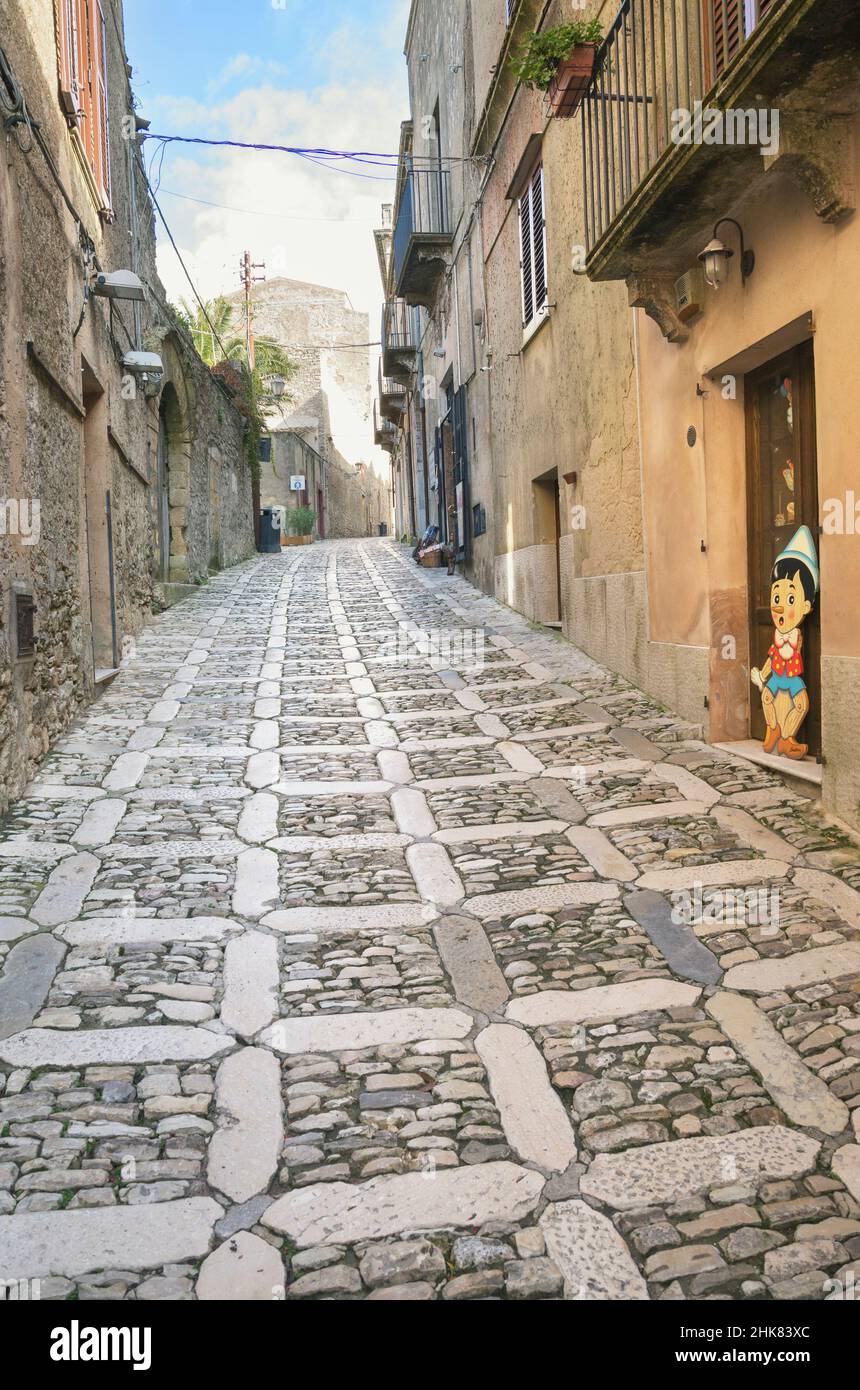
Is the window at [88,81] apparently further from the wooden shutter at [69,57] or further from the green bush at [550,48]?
the green bush at [550,48]

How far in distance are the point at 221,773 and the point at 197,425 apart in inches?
405

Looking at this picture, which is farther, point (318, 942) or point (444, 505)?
point (444, 505)

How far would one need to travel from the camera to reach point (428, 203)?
604 inches

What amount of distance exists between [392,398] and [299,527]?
17.8 feet

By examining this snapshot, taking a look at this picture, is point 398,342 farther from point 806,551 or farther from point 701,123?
point 806,551

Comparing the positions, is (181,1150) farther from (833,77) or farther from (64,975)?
(833,77)

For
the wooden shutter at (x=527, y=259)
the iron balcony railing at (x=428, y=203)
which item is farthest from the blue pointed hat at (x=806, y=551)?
the iron balcony railing at (x=428, y=203)

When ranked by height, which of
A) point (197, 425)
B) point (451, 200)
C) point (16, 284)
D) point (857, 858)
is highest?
Result: point (451, 200)

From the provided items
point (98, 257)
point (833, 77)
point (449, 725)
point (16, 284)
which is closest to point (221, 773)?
point (449, 725)


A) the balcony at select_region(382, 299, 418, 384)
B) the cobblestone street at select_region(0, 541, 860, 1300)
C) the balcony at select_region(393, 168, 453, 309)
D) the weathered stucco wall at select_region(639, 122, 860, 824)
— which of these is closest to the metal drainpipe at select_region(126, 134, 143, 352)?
the balcony at select_region(393, 168, 453, 309)

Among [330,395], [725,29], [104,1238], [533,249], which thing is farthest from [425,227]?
[330,395]

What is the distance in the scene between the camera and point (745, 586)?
5828 mm

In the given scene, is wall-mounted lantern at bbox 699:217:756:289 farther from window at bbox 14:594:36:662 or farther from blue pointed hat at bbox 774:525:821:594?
window at bbox 14:594:36:662

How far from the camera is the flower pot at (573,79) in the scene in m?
6.13
